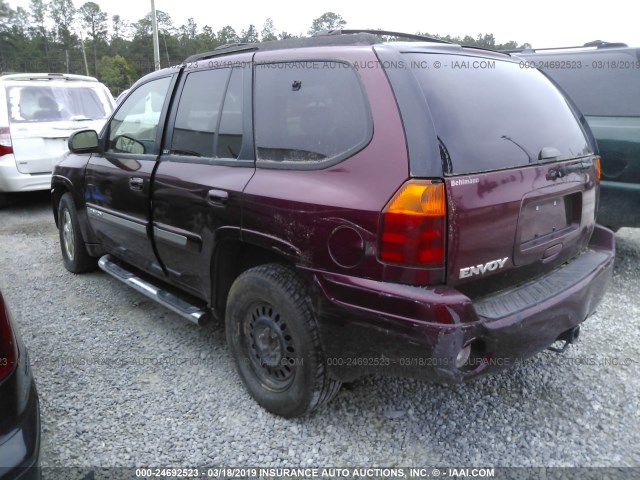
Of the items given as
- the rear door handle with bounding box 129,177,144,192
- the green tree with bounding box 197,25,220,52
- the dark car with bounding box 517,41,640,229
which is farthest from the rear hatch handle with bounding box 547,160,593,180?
the green tree with bounding box 197,25,220,52

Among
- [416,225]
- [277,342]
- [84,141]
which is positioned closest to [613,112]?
[416,225]

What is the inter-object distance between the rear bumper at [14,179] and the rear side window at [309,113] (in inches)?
215

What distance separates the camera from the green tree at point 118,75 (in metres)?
40.9

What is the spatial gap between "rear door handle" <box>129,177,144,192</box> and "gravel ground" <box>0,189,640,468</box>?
1007 mm

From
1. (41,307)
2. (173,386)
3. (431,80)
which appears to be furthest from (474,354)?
(41,307)

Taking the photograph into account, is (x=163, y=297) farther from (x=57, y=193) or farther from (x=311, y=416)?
(x=57, y=193)

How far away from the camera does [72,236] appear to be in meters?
4.55

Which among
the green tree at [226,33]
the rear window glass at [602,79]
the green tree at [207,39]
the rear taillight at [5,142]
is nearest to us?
the rear window glass at [602,79]

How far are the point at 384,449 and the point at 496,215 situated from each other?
3.95 feet

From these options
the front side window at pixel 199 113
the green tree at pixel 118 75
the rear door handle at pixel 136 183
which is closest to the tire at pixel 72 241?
the rear door handle at pixel 136 183

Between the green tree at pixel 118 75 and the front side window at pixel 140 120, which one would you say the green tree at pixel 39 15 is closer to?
the green tree at pixel 118 75

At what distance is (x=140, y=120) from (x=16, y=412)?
238 centimetres

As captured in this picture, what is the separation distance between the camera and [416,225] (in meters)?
1.92

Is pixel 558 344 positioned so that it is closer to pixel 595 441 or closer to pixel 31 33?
pixel 595 441
